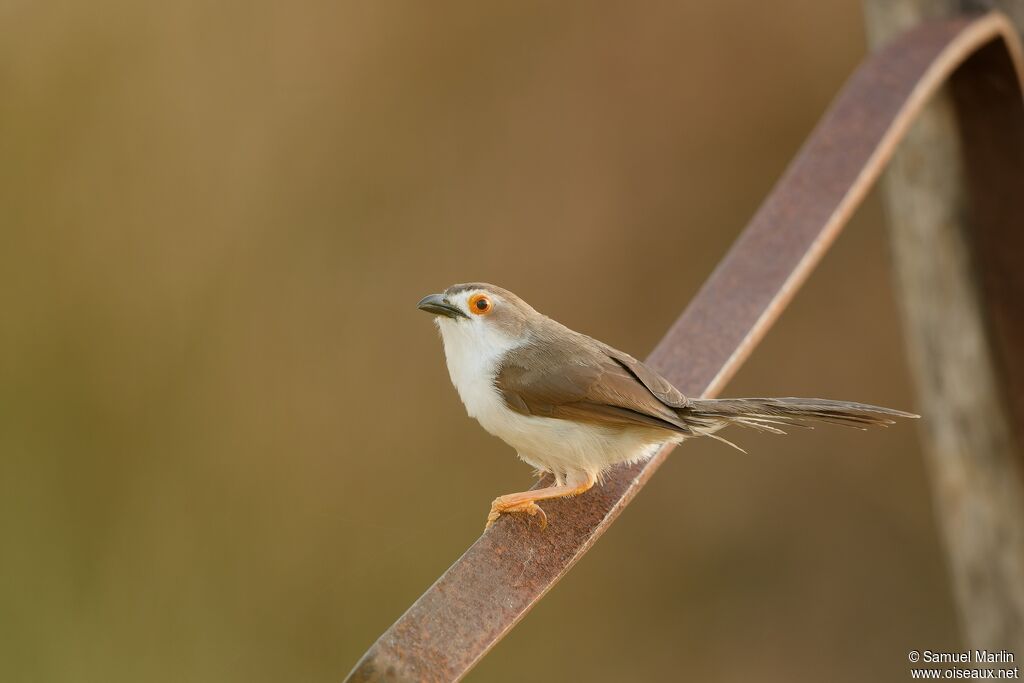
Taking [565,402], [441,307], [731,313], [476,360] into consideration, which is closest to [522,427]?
[565,402]

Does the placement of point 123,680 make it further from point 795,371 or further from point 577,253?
point 795,371

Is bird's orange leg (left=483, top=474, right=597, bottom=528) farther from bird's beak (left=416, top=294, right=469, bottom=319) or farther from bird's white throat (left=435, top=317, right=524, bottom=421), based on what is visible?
bird's beak (left=416, top=294, right=469, bottom=319)

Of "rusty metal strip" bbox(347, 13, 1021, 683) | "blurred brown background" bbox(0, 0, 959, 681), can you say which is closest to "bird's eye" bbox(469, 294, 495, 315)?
"rusty metal strip" bbox(347, 13, 1021, 683)

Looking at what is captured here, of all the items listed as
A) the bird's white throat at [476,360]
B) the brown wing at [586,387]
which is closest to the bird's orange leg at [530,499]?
the brown wing at [586,387]

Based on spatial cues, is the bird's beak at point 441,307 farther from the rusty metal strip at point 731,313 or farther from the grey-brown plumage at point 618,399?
the rusty metal strip at point 731,313

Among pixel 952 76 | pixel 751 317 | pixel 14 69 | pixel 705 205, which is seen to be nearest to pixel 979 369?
pixel 952 76

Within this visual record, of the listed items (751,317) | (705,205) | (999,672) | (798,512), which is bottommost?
(999,672)

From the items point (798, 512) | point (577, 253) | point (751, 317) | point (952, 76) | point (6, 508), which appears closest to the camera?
point (751, 317)
